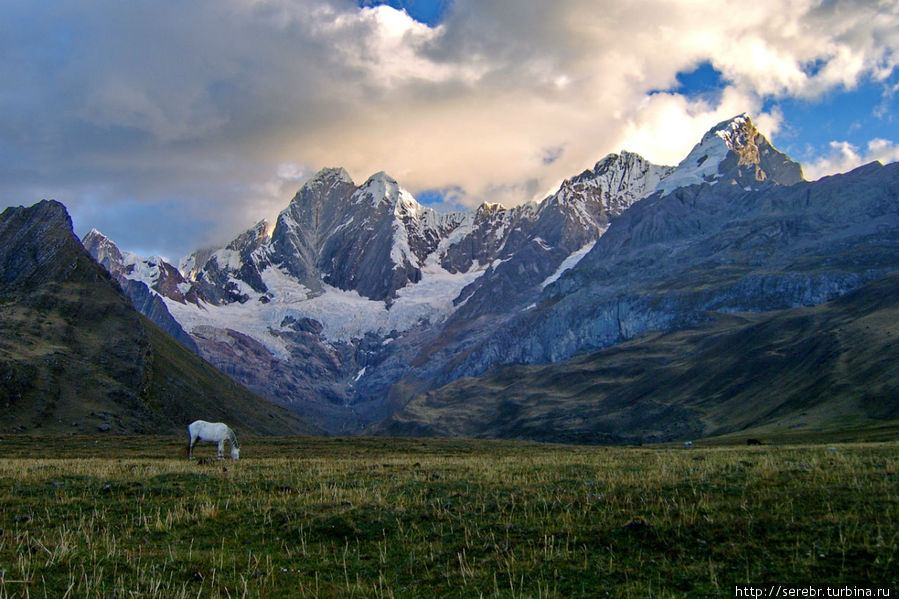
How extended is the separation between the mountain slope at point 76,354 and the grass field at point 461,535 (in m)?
98.0

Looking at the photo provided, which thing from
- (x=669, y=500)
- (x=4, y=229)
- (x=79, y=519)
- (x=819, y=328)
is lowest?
(x=79, y=519)

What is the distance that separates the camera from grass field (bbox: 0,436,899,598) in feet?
41.3

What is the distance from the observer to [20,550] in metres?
14.7

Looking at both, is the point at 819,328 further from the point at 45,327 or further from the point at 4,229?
the point at 4,229

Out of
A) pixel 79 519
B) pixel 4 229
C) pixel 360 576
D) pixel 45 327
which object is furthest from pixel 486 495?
pixel 4 229

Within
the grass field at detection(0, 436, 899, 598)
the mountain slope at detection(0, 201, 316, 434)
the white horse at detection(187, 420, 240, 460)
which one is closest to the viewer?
the grass field at detection(0, 436, 899, 598)

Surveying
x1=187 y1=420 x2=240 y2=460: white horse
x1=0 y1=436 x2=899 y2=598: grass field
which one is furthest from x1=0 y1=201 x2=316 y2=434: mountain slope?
x1=0 y1=436 x2=899 y2=598: grass field

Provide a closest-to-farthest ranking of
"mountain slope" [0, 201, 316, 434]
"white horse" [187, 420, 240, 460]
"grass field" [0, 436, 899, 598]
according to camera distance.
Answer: "grass field" [0, 436, 899, 598] < "white horse" [187, 420, 240, 460] < "mountain slope" [0, 201, 316, 434]

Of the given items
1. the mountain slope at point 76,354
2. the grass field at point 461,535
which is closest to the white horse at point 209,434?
the grass field at point 461,535

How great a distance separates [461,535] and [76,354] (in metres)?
140

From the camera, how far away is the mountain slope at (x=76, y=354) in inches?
4331

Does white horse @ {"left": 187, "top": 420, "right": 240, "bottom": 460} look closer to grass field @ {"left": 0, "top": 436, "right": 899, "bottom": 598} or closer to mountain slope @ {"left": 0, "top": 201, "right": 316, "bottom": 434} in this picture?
grass field @ {"left": 0, "top": 436, "right": 899, "bottom": 598}

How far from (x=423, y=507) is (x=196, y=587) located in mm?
8277

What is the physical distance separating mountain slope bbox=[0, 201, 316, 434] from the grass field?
98.0 m
